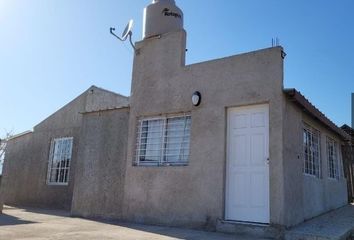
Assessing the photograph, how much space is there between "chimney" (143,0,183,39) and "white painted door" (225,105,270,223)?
392 centimetres

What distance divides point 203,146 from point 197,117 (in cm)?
76

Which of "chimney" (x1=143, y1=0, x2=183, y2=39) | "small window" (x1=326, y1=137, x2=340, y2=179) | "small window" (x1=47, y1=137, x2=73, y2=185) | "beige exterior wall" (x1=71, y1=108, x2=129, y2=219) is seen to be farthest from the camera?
"small window" (x1=47, y1=137, x2=73, y2=185)

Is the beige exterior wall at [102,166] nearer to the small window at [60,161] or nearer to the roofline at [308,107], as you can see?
the small window at [60,161]

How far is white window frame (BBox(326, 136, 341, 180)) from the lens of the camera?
11.9 meters

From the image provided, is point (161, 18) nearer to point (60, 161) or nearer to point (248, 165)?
point (248, 165)

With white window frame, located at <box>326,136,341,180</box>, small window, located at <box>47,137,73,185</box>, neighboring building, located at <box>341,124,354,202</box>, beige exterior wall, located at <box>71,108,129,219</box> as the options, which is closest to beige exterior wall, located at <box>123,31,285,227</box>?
beige exterior wall, located at <box>71,108,129,219</box>

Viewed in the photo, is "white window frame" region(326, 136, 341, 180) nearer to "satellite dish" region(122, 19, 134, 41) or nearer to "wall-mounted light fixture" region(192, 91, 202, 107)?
"wall-mounted light fixture" region(192, 91, 202, 107)

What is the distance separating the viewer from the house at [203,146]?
793cm

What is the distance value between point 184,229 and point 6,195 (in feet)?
37.5

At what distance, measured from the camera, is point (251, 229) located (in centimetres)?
743

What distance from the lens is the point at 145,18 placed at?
457 inches

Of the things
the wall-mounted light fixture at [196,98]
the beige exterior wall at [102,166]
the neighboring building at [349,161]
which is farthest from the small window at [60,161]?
the neighboring building at [349,161]

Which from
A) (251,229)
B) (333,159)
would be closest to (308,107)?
(251,229)

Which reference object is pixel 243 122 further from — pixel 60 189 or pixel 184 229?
pixel 60 189
